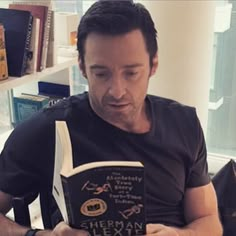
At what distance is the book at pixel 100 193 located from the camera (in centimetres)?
84

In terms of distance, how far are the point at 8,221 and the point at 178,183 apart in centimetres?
49

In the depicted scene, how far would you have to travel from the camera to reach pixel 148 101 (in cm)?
133

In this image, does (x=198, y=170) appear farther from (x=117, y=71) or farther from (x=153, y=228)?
(x=117, y=71)

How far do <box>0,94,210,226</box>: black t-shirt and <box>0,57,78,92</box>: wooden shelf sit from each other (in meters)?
0.27

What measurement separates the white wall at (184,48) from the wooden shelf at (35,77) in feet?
1.40

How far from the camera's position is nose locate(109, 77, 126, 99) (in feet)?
3.69

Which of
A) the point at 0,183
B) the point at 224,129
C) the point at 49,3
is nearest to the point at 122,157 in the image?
the point at 0,183

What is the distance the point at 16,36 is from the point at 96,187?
0.81m

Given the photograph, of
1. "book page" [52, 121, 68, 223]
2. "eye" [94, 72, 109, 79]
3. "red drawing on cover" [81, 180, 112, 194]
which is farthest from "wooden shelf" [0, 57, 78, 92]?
"red drawing on cover" [81, 180, 112, 194]

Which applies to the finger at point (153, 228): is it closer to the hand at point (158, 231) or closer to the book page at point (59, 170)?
the hand at point (158, 231)

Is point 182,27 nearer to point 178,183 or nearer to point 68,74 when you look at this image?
point 68,74

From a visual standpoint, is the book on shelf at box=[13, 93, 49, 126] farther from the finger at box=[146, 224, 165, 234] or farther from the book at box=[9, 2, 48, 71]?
the finger at box=[146, 224, 165, 234]

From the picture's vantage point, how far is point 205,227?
125cm

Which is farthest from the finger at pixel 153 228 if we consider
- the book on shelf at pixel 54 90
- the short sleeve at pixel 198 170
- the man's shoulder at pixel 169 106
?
the book on shelf at pixel 54 90
